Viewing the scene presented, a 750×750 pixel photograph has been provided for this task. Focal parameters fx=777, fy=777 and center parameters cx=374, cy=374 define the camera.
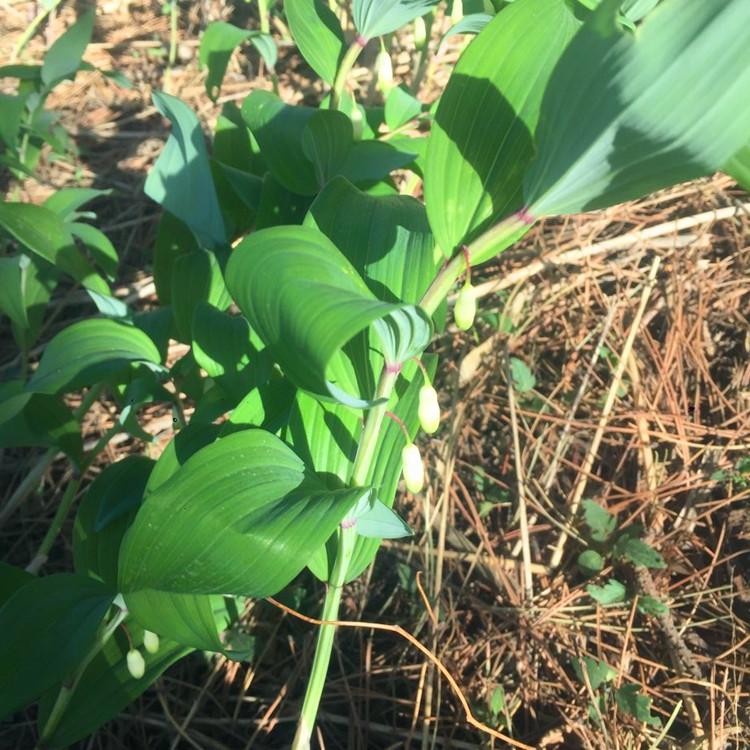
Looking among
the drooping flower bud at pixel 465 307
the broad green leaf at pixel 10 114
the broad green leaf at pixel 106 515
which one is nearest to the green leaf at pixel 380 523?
the drooping flower bud at pixel 465 307

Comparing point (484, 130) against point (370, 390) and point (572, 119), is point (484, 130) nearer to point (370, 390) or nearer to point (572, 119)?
point (572, 119)

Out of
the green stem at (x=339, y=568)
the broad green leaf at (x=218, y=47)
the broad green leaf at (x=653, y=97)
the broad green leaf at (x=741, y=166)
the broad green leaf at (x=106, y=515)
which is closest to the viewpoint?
the broad green leaf at (x=653, y=97)

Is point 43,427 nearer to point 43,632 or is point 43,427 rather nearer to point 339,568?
point 43,632

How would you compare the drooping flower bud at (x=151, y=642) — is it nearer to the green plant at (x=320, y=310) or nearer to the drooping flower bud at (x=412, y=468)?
the green plant at (x=320, y=310)

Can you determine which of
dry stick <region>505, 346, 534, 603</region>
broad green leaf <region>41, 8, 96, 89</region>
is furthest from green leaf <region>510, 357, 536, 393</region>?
broad green leaf <region>41, 8, 96, 89</region>

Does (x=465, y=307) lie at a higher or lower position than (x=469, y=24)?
lower

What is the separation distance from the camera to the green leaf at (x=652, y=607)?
1.29 metres

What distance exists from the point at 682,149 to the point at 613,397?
0.99 m

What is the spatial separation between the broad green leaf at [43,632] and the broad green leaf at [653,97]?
0.75 m

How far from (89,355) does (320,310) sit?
549mm

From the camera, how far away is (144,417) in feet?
5.52

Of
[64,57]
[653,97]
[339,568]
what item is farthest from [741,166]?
[64,57]

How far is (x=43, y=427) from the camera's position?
1241mm

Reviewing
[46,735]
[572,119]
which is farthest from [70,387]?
[572,119]
